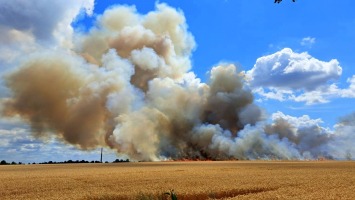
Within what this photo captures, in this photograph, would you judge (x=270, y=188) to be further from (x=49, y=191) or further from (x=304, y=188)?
(x=49, y=191)

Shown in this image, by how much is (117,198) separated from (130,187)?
4.77 metres

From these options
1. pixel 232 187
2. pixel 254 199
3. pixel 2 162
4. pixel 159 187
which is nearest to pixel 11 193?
pixel 159 187

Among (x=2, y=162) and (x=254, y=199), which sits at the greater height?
(x=2, y=162)

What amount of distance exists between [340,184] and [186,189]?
1243 cm

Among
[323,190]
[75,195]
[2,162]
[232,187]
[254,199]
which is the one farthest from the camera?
[2,162]

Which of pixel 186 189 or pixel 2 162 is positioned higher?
pixel 2 162

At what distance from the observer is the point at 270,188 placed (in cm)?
3241

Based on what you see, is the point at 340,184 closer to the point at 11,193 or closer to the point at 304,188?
the point at 304,188

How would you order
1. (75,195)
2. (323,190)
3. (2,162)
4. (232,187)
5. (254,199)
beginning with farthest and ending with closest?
(2,162)
(232,187)
(75,195)
(323,190)
(254,199)

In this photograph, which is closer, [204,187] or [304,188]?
[304,188]

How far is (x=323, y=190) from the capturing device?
29.2 metres

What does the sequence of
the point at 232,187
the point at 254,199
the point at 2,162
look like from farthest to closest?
the point at 2,162, the point at 232,187, the point at 254,199

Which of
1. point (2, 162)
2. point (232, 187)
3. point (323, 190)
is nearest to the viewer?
point (323, 190)

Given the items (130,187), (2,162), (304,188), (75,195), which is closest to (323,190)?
(304,188)
